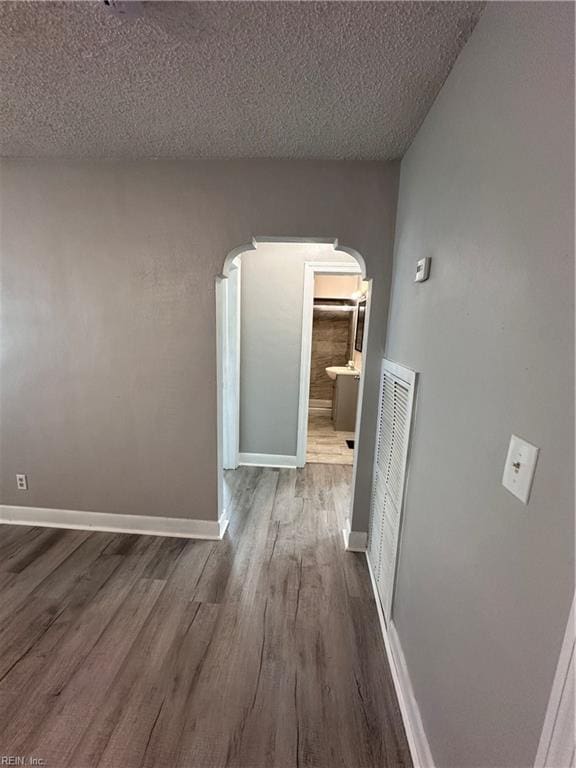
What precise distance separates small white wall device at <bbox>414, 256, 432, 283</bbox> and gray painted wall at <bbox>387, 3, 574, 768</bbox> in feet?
0.12

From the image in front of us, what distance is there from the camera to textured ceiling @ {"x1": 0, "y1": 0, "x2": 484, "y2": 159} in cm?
97

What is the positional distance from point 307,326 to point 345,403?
190 cm

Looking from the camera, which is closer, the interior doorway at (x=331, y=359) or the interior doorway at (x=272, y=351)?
the interior doorway at (x=272, y=351)

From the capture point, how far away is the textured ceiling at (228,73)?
971mm

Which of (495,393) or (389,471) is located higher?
(495,393)

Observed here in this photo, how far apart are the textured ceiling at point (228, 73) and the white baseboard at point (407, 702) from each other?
2.31 meters

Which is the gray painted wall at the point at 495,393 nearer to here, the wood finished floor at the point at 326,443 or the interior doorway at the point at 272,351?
the interior doorway at the point at 272,351

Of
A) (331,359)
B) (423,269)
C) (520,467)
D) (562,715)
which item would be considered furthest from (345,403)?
(562,715)

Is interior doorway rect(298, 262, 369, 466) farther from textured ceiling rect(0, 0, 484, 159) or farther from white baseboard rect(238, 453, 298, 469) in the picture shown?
textured ceiling rect(0, 0, 484, 159)

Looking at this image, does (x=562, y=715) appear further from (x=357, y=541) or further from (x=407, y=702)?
(x=357, y=541)

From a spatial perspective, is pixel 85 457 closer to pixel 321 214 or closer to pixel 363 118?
pixel 321 214

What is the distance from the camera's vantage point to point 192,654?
1.46m

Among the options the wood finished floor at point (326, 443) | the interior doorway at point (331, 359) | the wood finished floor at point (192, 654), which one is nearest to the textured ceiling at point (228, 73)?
the interior doorway at point (331, 359)

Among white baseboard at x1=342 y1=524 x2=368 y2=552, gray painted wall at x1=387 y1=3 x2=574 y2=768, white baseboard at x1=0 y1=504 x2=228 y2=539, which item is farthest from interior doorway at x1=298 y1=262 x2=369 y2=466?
gray painted wall at x1=387 y1=3 x2=574 y2=768
